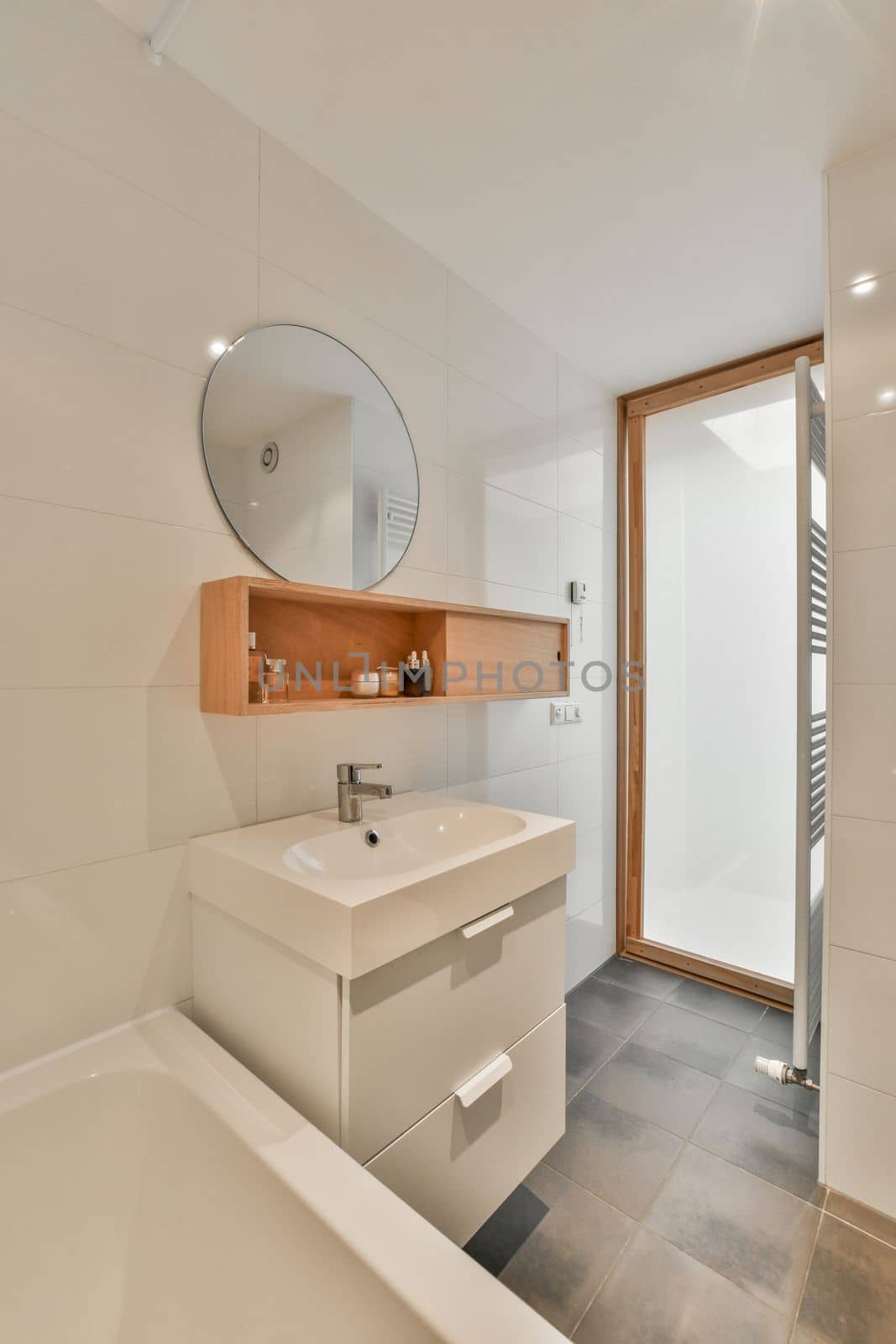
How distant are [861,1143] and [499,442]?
2.07m

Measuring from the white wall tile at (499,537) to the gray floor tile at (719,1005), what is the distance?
62.9 inches

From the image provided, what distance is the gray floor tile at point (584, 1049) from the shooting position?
1.87 meters

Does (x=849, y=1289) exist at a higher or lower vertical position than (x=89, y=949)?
lower

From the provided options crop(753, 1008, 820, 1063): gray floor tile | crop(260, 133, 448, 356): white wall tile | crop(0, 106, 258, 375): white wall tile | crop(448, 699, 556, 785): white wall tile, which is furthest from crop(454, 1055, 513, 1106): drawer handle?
crop(260, 133, 448, 356): white wall tile

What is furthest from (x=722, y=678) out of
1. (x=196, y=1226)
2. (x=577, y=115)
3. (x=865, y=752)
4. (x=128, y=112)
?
(x=128, y=112)

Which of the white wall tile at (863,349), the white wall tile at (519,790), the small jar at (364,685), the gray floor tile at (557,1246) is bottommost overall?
the gray floor tile at (557,1246)

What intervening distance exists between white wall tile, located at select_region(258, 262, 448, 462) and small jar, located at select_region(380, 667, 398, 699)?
63 centimetres

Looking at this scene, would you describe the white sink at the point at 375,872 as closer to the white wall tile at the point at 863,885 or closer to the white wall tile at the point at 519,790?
the white wall tile at the point at 519,790

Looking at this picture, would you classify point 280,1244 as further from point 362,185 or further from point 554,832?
point 362,185

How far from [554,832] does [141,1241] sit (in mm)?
940

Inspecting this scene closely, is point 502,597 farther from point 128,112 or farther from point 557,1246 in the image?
point 557,1246

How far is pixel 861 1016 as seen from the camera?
1429mm

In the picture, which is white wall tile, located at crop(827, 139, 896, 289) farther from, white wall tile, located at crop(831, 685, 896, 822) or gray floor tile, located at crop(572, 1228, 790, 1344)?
gray floor tile, located at crop(572, 1228, 790, 1344)

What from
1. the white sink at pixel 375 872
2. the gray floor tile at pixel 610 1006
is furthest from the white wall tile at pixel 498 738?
the gray floor tile at pixel 610 1006
